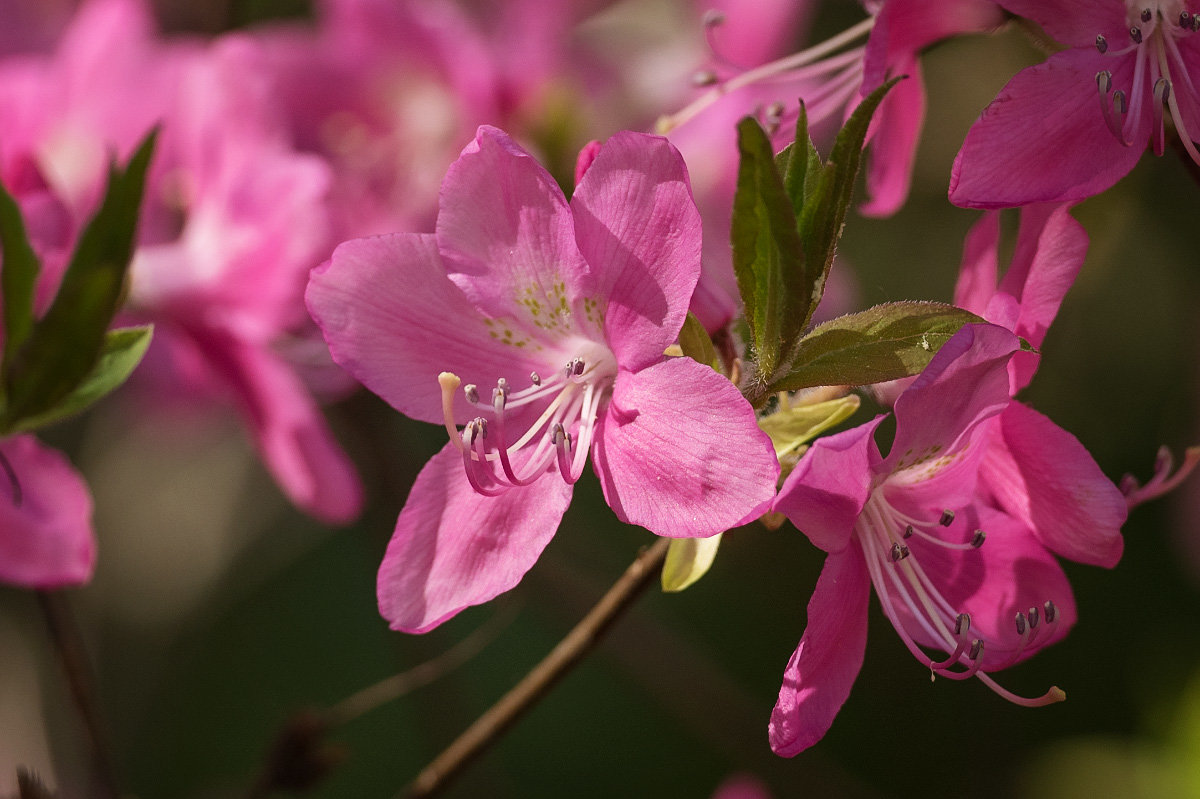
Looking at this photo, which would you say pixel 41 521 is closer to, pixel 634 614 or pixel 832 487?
pixel 832 487

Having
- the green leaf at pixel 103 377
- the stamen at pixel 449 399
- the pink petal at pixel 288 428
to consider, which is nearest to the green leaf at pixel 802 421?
the stamen at pixel 449 399

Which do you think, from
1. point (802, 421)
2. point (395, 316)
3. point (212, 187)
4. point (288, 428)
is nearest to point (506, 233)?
point (395, 316)

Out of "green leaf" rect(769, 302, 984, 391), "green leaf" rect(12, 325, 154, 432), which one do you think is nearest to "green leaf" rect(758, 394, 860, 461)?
"green leaf" rect(769, 302, 984, 391)

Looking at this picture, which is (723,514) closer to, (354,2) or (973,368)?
(973,368)

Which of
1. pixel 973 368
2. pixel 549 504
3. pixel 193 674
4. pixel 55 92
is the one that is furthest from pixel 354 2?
pixel 193 674

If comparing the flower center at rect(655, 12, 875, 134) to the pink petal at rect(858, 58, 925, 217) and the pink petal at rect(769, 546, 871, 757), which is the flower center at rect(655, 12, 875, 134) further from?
the pink petal at rect(769, 546, 871, 757)

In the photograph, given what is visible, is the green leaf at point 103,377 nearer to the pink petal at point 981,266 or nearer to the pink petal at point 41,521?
the pink petal at point 41,521
